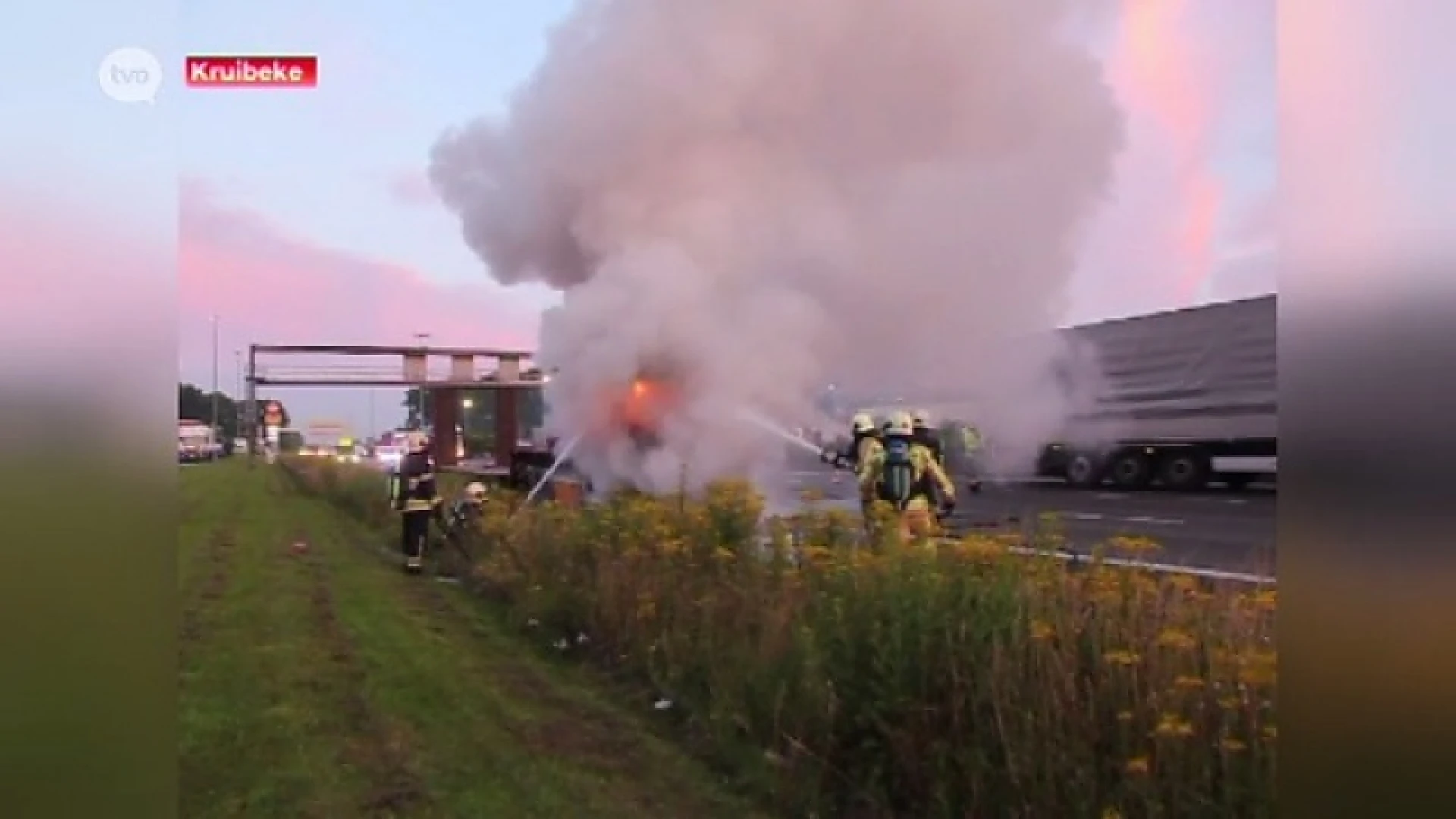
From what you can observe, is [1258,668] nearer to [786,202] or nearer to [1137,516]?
[1137,516]

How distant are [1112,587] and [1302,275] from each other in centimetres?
59

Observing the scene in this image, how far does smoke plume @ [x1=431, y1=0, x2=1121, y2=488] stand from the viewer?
5.75 feet

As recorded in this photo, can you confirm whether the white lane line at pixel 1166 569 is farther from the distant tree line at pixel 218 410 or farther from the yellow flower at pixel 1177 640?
the distant tree line at pixel 218 410

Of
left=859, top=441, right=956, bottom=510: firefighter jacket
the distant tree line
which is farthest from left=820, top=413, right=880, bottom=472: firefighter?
the distant tree line

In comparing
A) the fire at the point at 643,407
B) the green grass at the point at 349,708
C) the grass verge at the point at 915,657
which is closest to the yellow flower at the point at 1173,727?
the grass verge at the point at 915,657

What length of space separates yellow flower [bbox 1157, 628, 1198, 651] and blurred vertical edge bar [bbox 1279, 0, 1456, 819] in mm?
184

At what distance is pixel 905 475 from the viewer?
8.01 ft

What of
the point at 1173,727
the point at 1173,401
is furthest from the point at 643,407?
the point at 1173,727

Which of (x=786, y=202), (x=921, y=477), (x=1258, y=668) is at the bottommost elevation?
(x=1258, y=668)

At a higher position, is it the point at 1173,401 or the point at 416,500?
the point at 1173,401

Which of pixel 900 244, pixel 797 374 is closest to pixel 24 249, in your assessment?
pixel 797 374

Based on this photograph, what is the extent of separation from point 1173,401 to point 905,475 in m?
0.67

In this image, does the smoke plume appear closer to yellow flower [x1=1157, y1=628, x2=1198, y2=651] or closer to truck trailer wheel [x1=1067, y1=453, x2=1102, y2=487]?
truck trailer wheel [x1=1067, y1=453, x2=1102, y2=487]

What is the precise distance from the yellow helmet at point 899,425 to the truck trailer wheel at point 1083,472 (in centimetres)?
39
